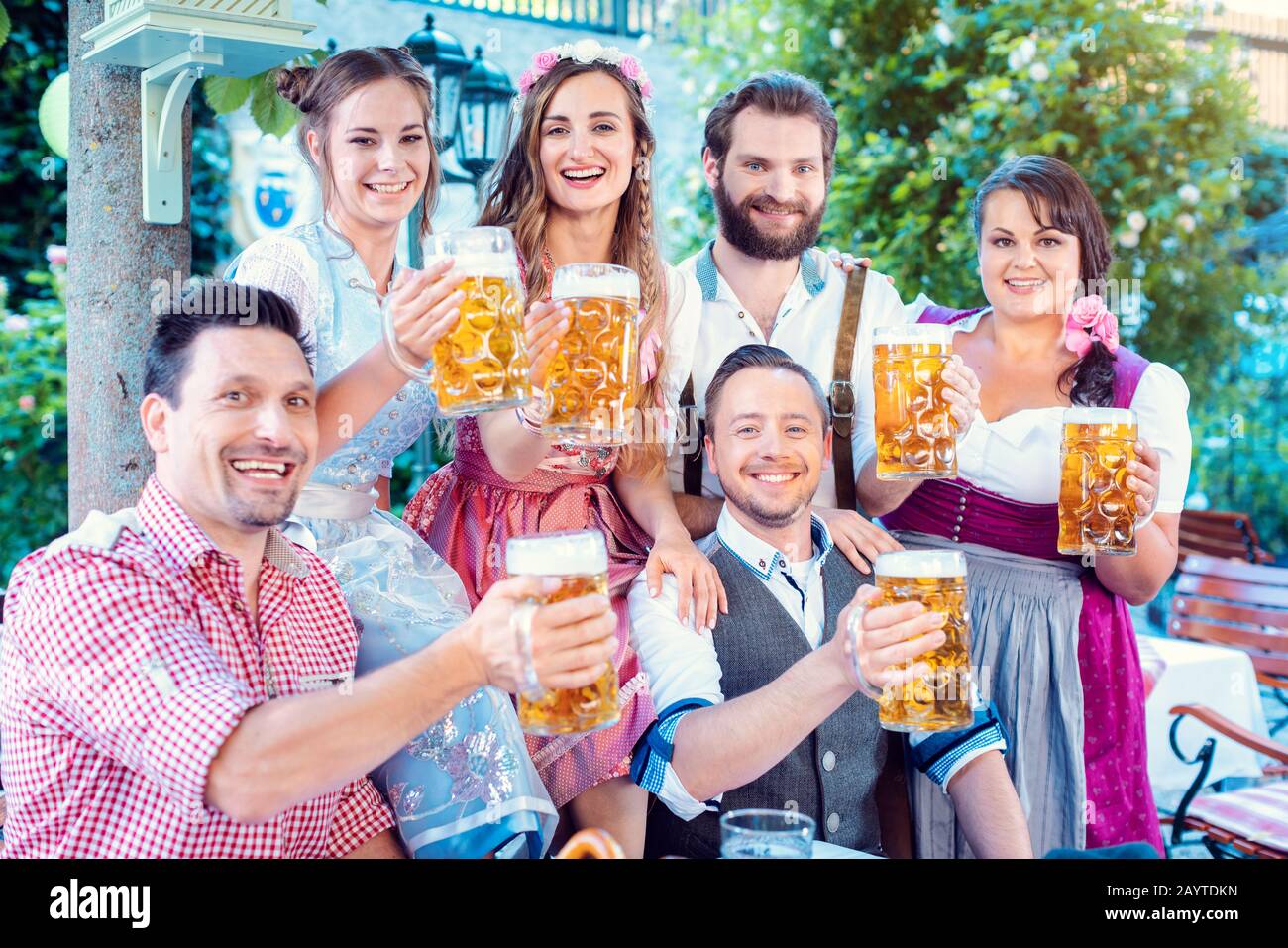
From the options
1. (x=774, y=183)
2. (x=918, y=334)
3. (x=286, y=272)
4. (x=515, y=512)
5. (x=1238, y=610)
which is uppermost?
(x=774, y=183)

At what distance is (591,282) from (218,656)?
0.74 m

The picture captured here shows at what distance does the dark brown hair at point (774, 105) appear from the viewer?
2924 millimetres

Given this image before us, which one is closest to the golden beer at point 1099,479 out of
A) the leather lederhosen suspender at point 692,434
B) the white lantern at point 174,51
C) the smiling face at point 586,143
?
the leather lederhosen suspender at point 692,434

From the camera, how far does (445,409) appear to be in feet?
6.00

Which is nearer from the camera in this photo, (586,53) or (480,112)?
(586,53)

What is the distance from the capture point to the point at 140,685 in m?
1.64

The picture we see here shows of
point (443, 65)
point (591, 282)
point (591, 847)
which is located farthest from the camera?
point (443, 65)

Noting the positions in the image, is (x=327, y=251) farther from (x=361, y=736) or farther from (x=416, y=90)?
(x=361, y=736)

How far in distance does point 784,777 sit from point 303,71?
Answer: 165 centimetres

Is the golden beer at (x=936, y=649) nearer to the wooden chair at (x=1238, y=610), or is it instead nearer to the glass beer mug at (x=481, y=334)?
the glass beer mug at (x=481, y=334)

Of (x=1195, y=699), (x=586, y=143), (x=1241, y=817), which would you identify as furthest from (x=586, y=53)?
(x=1195, y=699)

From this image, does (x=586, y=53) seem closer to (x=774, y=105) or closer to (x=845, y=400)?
(x=774, y=105)

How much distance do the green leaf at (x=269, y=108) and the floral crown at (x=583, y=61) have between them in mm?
475
